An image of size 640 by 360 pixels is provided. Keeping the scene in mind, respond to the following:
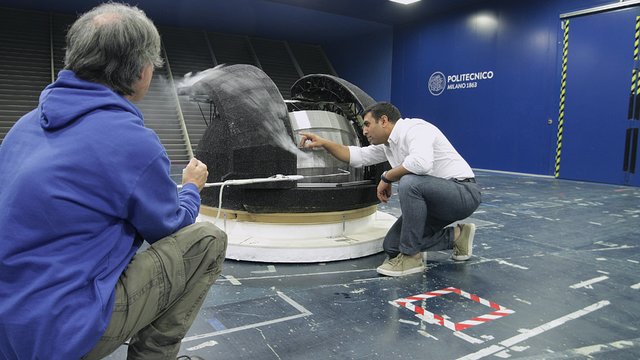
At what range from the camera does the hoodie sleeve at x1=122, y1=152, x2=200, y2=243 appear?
4.16ft

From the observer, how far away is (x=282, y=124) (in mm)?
3312

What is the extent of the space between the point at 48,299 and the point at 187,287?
18.4 inches

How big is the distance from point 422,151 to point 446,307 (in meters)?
1.04

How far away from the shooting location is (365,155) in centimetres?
359

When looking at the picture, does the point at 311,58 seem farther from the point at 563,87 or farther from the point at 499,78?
the point at 563,87

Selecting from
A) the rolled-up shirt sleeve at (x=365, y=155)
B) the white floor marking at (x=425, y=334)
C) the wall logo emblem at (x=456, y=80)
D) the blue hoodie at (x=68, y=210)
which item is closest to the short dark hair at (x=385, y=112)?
the rolled-up shirt sleeve at (x=365, y=155)

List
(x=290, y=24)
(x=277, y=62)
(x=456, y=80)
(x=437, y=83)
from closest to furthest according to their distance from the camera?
(x=456, y=80) → (x=437, y=83) → (x=290, y=24) → (x=277, y=62)

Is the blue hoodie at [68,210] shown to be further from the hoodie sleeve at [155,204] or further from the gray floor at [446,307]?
the gray floor at [446,307]

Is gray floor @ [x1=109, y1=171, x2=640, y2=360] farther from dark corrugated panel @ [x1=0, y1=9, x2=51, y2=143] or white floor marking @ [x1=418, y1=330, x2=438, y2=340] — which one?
dark corrugated panel @ [x1=0, y1=9, x2=51, y2=143]

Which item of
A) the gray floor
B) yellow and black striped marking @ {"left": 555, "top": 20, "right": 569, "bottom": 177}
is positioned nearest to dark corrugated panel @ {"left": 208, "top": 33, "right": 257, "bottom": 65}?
yellow and black striped marking @ {"left": 555, "top": 20, "right": 569, "bottom": 177}

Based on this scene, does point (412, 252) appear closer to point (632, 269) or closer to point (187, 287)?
point (632, 269)

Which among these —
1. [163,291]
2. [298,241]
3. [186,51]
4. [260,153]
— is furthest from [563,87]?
[186,51]

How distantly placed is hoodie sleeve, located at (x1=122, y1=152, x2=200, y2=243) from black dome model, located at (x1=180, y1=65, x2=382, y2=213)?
1768 mm

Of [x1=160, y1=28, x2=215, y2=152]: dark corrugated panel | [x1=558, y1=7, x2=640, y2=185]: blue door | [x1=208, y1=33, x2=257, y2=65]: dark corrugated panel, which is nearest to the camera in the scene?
[x1=558, y1=7, x2=640, y2=185]: blue door
